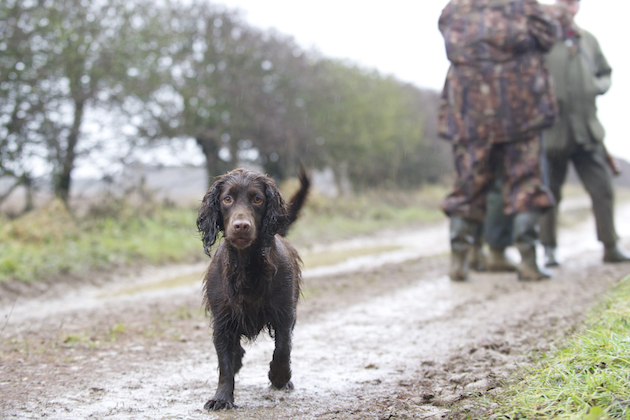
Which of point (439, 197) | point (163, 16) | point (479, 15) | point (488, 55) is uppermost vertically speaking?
point (163, 16)

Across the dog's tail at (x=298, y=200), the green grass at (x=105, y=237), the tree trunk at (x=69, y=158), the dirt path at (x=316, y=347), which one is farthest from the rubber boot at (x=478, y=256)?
the tree trunk at (x=69, y=158)

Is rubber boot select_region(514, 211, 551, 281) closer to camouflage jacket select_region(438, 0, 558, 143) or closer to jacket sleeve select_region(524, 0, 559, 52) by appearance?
camouflage jacket select_region(438, 0, 558, 143)

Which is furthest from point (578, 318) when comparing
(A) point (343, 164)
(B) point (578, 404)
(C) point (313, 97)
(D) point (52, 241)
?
(A) point (343, 164)

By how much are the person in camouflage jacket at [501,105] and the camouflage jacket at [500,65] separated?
1 cm

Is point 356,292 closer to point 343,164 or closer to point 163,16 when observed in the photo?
point 163,16

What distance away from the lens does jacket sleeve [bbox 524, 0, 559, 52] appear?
636cm

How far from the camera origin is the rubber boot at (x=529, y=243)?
6.61 m

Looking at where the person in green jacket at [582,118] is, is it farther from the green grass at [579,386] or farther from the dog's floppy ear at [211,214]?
the dog's floppy ear at [211,214]

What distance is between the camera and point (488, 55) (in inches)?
258

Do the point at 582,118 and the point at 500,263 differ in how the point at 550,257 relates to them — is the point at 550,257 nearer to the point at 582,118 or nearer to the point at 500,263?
the point at 500,263

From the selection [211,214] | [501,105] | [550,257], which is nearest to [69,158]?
[501,105]

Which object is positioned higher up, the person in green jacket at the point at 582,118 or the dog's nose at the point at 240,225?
the person in green jacket at the point at 582,118

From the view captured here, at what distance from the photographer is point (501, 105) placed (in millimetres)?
6570

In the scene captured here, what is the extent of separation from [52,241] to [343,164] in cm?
1548
